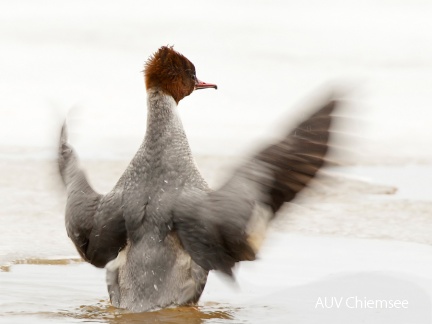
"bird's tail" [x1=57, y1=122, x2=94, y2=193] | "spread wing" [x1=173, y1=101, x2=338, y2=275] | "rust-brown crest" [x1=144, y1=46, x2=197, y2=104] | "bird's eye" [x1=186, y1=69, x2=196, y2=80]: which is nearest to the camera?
"spread wing" [x1=173, y1=101, x2=338, y2=275]

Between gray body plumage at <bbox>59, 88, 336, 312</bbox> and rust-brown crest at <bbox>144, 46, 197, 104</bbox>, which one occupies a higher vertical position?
rust-brown crest at <bbox>144, 46, 197, 104</bbox>

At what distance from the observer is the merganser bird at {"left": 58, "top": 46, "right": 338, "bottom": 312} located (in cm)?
554

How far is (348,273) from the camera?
22.1 feet

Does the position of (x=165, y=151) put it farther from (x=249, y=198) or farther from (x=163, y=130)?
(x=249, y=198)

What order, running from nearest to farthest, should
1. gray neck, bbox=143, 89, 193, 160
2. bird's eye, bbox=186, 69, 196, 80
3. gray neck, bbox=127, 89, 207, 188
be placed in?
gray neck, bbox=127, 89, 207, 188
gray neck, bbox=143, 89, 193, 160
bird's eye, bbox=186, 69, 196, 80

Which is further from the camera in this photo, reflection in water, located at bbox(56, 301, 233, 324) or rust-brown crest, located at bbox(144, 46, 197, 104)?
rust-brown crest, located at bbox(144, 46, 197, 104)

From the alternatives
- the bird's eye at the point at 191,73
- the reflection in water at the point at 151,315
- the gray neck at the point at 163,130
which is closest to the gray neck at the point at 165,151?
the gray neck at the point at 163,130

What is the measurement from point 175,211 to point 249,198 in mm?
494

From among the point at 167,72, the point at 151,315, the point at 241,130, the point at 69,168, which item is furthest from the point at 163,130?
the point at 241,130

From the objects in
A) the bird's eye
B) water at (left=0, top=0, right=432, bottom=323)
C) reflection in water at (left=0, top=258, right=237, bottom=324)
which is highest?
the bird's eye

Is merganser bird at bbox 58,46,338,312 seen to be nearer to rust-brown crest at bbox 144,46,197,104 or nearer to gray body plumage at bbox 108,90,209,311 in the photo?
gray body plumage at bbox 108,90,209,311

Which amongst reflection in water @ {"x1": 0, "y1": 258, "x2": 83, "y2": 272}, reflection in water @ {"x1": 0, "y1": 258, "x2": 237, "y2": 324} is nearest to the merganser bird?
reflection in water @ {"x1": 0, "y1": 258, "x2": 237, "y2": 324}

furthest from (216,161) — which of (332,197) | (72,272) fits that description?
(72,272)

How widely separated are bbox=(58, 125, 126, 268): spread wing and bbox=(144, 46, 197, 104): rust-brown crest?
29.4 inches
